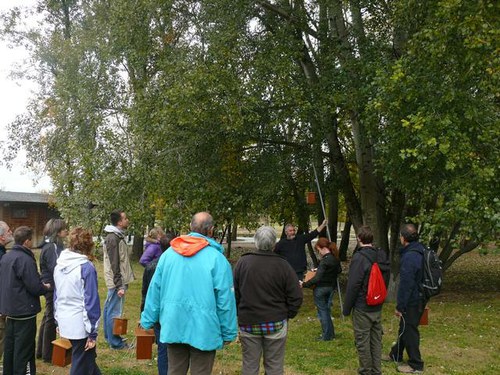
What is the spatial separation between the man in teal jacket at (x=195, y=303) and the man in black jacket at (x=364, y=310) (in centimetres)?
202

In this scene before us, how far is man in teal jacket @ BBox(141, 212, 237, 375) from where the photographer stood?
4.12 metres

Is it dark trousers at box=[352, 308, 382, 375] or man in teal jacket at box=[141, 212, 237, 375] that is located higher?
man in teal jacket at box=[141, 212, 237, 375]

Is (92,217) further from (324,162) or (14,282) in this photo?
(324,162)

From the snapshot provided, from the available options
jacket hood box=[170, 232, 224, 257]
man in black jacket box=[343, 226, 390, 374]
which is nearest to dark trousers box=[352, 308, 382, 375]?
man in black jacket box=[343, 226, 390, 374]

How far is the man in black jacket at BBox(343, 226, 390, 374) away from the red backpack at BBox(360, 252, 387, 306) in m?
0.04

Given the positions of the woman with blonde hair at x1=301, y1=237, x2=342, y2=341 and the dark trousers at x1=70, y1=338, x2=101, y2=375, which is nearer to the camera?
the dark trousers at x1=70, y1=338, x2=101, y2=375

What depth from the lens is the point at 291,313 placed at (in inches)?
189

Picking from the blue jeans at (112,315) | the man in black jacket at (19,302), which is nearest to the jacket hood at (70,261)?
the man in black jacket at (19,302)

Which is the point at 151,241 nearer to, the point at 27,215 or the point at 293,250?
the point at 293,250

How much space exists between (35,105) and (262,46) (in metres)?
16.2

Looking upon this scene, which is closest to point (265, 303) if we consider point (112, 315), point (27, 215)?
point (112, 315)

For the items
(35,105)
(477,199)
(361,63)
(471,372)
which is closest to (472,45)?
(477,199)

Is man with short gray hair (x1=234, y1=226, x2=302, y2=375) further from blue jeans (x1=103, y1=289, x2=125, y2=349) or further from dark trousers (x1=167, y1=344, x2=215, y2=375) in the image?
blue jeans (x1=103, y1=289, x2=125, y2=349)

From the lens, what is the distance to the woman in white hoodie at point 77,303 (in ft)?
15.8
